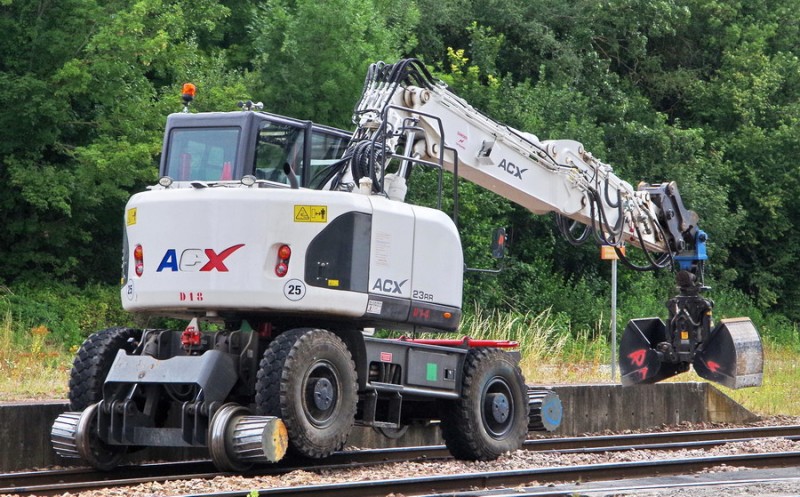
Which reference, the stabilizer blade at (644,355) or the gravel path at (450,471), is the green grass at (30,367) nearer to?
the gravel path at (450,471)

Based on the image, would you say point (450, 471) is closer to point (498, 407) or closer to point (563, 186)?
point (498, 407)

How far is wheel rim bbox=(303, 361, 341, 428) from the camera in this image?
449 inches

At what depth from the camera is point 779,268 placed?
39.8 meters

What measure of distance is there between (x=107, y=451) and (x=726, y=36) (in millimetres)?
33156

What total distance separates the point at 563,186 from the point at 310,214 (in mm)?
4569

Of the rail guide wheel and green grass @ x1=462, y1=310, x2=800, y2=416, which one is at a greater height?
green grass @ x1=462, y1=310, x2=800, y2=416

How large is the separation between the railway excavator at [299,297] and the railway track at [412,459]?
328 millimetres

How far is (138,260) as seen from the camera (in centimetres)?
1189

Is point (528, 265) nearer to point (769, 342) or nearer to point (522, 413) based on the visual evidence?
point (769, 342)

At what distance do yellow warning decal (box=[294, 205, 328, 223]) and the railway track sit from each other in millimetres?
2274

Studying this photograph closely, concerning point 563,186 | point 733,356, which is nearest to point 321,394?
point 563,186

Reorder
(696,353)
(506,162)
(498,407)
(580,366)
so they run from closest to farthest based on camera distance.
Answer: (498,407) → (506,162) → (696,353) → (580,366)

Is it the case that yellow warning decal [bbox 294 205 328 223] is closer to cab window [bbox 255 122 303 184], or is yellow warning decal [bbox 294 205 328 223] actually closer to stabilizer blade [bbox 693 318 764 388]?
cab window [bbox 255 122 303 184]

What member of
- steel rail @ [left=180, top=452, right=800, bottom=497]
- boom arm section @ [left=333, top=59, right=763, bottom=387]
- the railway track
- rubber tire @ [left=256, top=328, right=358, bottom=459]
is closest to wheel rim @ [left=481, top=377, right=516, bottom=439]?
the railway track
